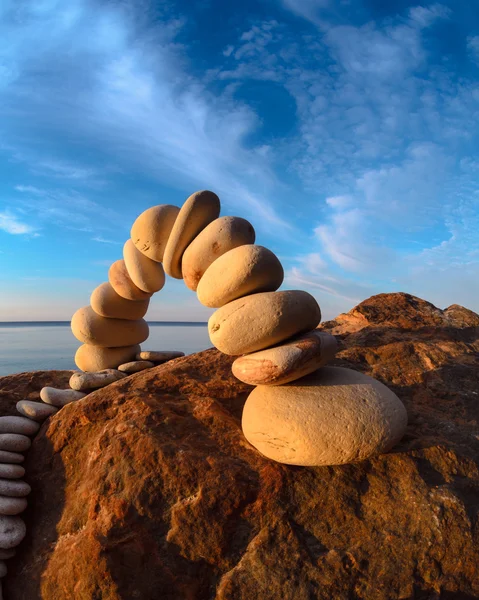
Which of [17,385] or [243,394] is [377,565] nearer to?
[243,394]

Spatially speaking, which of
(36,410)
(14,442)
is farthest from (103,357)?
(14,442)

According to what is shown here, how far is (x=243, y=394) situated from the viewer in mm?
3975

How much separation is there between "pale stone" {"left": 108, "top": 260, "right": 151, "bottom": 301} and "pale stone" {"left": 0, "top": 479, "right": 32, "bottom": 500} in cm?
243

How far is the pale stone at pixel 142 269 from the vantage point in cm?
484

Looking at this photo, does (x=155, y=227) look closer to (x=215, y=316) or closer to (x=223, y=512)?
(x=215, y=316)

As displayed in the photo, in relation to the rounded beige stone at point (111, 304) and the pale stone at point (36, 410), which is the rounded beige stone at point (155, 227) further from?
the pale stone at point (36, 410)

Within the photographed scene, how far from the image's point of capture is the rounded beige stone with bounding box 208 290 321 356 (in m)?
3.27

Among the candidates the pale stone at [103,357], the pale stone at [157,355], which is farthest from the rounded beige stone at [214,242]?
the pale stone at [103,357]

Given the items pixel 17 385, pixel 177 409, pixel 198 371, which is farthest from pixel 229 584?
pixel 17 385

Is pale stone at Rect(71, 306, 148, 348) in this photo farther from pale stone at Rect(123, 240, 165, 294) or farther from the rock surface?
the rock surface

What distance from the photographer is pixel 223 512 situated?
2.76 metres

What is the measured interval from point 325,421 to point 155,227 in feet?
8.32

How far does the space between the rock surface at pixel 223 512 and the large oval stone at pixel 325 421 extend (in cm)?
13

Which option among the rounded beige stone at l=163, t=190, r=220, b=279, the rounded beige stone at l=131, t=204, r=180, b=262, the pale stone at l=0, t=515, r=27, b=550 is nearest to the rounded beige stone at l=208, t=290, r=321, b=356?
the rounded beige stone at l=163, t=190, r=220, b=279
